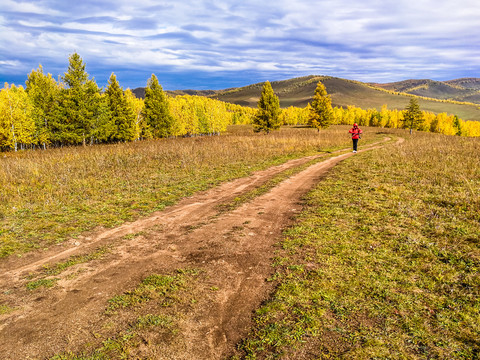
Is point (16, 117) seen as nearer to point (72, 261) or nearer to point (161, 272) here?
point (72, 261)

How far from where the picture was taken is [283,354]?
354 centimetres

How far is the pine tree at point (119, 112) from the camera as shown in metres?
36.8

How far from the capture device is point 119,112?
37500mm

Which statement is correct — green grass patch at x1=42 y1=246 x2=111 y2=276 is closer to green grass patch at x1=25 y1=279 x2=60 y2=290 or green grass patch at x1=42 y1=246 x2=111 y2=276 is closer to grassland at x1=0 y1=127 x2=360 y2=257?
green grass patch at x1=25 y1=279 x2=60 y2=290

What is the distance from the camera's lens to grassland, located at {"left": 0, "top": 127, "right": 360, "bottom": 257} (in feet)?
26.7

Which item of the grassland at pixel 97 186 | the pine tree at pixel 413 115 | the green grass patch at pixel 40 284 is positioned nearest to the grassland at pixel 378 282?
the green grass patch at pixel 40 284

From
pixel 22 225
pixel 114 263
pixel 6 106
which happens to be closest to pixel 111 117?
pixel 6 106

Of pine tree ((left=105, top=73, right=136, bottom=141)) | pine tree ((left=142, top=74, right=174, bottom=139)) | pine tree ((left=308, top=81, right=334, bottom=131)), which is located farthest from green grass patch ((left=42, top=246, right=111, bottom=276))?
pine tree ((left=308, top=81, right=334, bottom=131))

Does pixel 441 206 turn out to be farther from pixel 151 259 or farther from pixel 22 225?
pixel 22 225

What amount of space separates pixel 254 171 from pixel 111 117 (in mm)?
29619

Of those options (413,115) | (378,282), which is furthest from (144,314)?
(413,115)

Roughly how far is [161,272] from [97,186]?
8596 millimetres

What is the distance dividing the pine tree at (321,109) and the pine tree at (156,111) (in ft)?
92.3

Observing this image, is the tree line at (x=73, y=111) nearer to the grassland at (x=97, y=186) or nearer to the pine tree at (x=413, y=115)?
the grassland at (x=97, y=186)
